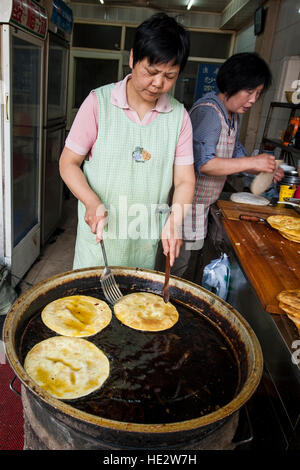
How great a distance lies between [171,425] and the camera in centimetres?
86

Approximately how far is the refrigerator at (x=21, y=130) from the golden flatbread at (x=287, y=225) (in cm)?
205

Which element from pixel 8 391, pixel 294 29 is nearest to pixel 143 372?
pixel 8 391

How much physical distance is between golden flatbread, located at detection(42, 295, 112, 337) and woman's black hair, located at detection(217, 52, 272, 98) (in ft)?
5.17

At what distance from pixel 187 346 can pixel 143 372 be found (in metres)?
0.22

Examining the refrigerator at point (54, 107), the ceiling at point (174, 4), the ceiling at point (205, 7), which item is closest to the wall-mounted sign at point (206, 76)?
the ceiling at point (205, 7)

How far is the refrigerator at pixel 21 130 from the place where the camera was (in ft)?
8.45

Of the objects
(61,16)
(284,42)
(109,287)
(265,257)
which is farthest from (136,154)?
(284,42)

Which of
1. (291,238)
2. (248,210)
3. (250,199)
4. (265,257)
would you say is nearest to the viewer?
(265,257)

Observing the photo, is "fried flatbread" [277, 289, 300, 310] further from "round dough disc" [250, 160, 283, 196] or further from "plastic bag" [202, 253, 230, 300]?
"round dough disc" [250, 160, 283, 196]

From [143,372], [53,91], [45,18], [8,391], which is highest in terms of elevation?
[45,18]

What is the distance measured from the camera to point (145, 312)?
1436 mm

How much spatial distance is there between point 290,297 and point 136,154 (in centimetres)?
93

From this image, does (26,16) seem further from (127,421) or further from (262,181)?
(127,421)
